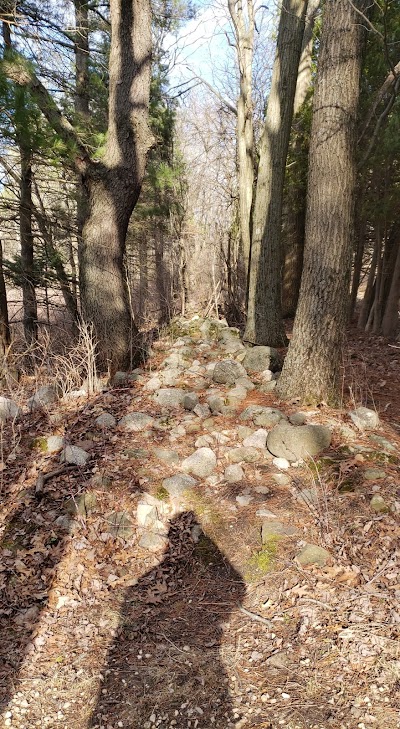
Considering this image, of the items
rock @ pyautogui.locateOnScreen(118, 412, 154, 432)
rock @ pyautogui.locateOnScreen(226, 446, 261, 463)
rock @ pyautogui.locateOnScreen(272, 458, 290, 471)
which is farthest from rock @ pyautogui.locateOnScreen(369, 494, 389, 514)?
rock @ pyautogui.locateOnScreen(118, 412, 154, 432)

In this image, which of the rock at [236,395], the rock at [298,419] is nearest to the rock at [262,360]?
the rock at [236,395]

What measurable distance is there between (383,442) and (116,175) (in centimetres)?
444

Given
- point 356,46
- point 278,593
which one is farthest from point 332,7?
point 278,593

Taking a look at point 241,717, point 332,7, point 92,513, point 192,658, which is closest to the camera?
point 241,717

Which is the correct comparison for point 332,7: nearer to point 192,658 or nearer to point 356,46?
point 356,46

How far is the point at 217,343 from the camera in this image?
682cm

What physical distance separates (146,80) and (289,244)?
516cm

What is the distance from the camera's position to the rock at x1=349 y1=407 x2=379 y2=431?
3865 mm

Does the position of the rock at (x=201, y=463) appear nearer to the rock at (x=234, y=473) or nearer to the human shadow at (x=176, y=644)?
the rock at (x=234, y=473)

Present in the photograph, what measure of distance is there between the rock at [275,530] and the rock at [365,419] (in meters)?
1.30

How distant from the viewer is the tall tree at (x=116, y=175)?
5387mm

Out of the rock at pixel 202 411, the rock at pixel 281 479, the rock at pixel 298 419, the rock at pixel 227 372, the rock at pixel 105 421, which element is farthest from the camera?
the rock at pixel 227 372

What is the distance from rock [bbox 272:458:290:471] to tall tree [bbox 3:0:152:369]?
9.17 feet

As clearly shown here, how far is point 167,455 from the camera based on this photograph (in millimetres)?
3816
